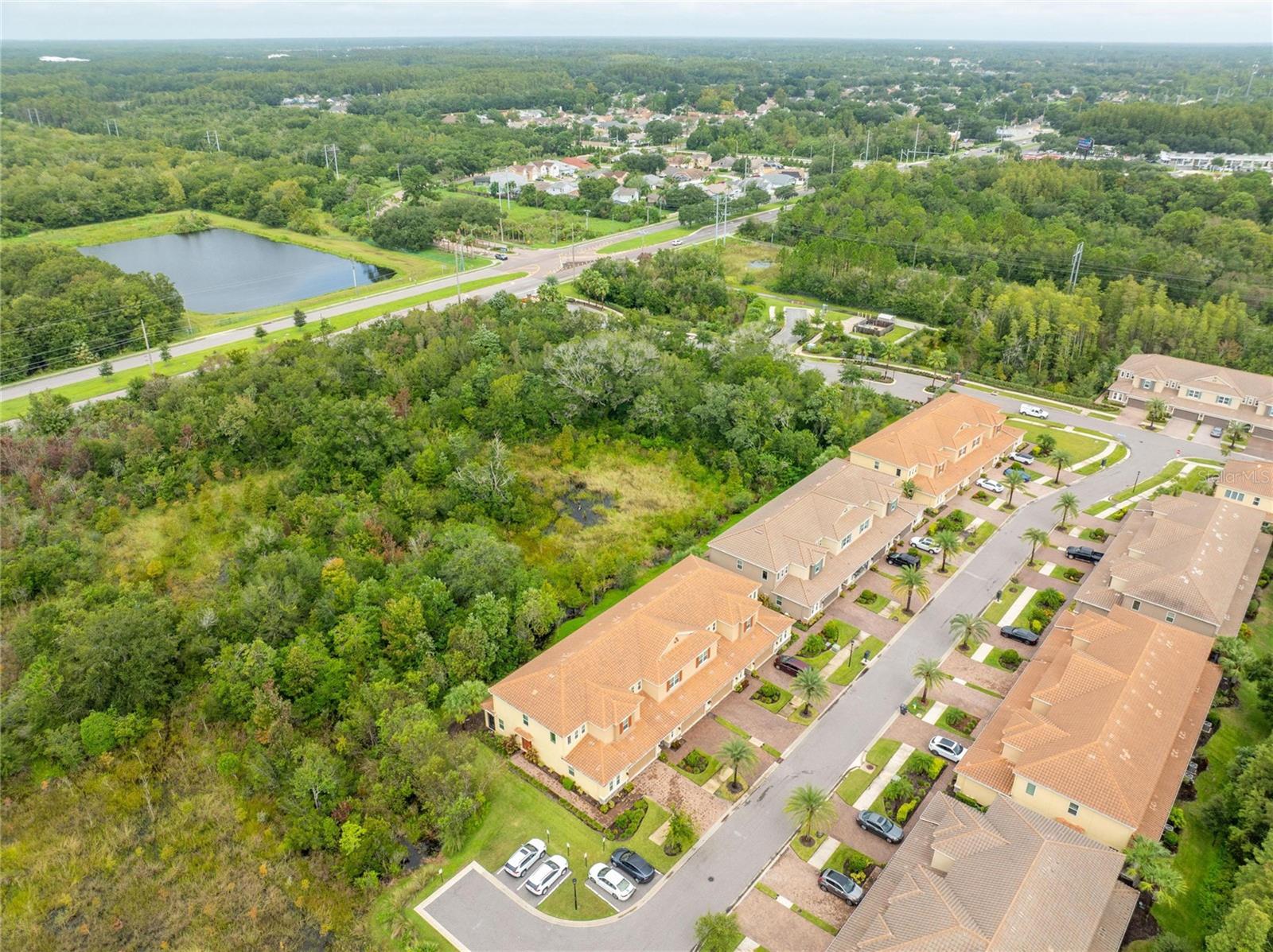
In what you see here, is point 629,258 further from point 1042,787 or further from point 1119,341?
point 1042,787

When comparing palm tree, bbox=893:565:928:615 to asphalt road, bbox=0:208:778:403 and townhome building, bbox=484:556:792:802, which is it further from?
asphalt road, bbox=0:208:778:403

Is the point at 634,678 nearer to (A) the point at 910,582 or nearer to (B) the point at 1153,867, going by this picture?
(A) the point at 910,582

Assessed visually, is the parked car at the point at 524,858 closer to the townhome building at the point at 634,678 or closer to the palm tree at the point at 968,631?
the townhome building at the point at 634,678

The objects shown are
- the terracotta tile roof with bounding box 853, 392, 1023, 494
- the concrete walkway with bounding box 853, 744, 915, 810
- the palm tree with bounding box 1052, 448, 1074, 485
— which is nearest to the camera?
the concrete walkway with bounding box 853, 744, 915, 810

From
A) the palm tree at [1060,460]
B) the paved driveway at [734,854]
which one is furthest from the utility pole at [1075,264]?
the paved driveway at [734,854]

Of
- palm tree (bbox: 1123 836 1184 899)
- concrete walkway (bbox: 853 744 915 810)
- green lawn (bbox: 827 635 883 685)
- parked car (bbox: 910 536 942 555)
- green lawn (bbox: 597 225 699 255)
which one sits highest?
green lawn (bbox: 597 225 699 255)

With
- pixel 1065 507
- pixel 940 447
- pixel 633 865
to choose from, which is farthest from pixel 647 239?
pixel 633 865

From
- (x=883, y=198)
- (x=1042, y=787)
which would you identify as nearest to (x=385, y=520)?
(x=1042, y=787)

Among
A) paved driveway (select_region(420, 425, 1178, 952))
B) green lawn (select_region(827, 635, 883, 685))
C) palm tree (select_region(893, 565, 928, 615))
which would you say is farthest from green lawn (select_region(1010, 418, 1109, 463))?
green lawn (select_region(827, 635, 883, 685))
